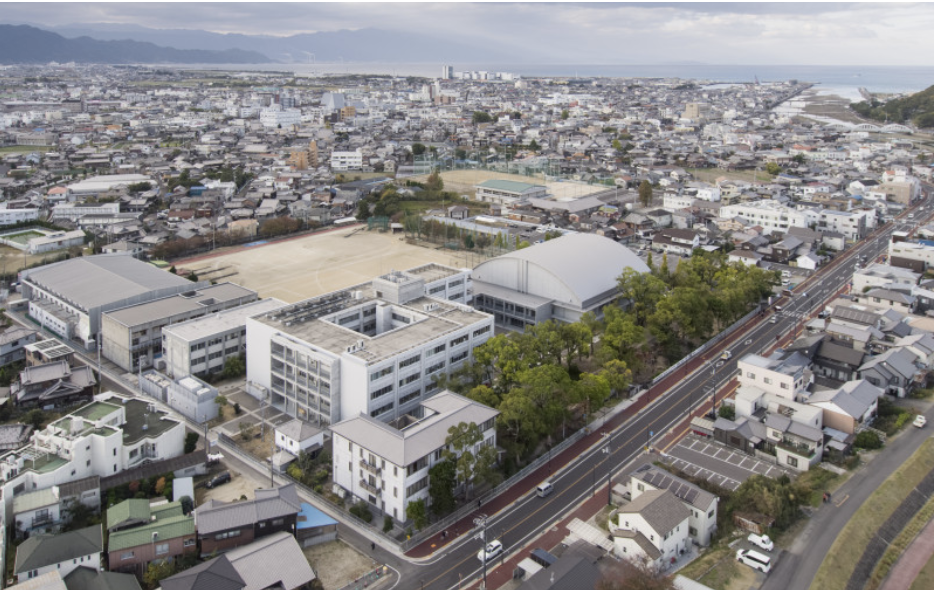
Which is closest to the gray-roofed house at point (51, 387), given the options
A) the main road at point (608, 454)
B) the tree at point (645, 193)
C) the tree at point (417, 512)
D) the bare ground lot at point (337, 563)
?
the bare ground lot at point (337, 563)

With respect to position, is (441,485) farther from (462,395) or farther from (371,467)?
(462,395)

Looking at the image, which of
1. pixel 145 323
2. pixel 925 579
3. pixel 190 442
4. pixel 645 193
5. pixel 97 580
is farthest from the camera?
pixel 645 193

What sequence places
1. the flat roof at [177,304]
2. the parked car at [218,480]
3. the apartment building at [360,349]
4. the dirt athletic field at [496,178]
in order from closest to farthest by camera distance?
the parked car at [218,480] < the apartment building at [360,349] < the flat roof at [177,304] < the dirt athletic field at [496,178]

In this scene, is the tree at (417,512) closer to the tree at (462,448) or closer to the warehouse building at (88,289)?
the tree at (462,448)

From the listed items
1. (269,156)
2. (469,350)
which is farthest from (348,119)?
(469,350)

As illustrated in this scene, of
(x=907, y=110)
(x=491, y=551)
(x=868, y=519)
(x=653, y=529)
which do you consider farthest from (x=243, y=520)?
(x=907, y=110)

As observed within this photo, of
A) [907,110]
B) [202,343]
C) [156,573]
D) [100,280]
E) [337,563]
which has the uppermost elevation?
[907,110]
